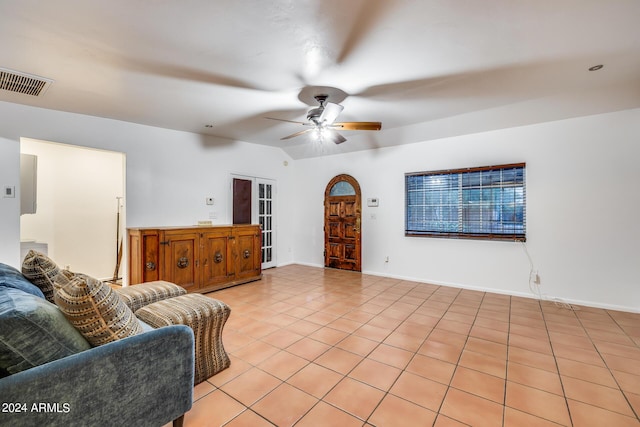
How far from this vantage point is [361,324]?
317 cm

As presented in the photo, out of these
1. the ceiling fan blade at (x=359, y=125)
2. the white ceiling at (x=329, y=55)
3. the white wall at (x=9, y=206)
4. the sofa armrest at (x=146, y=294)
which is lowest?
the sofa armrest at (x=146, y=294)

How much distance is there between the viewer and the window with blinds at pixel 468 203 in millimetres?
4188

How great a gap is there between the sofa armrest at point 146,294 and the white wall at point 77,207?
2.36 m

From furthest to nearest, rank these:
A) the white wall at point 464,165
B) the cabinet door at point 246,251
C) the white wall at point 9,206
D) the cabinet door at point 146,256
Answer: the cabinet door at point 246,251 < the cabinet door at point 146,256 < the white wall at point 464,165 < the white wall at point 9,206

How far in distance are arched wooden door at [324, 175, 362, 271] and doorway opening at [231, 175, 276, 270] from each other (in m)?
1.24

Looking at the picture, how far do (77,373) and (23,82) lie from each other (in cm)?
325

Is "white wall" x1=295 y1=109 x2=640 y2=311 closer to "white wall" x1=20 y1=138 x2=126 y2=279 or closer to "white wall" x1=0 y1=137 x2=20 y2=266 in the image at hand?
"white wall" x1=20 y1=138 x2=126 y2=279

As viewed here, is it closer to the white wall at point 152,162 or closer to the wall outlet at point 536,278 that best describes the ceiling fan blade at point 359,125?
the white wall at point 152,162

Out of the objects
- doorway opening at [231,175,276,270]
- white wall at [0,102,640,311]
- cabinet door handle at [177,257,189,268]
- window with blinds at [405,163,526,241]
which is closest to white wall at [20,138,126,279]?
white wall at [0,102,640,311]

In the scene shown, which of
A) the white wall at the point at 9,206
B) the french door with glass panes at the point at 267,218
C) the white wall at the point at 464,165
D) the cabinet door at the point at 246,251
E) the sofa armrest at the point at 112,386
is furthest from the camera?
the french door with glass panes at the point at 267,218

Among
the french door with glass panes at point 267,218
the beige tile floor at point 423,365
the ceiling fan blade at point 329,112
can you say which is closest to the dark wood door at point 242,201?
the french door with glass panes at point 267,218

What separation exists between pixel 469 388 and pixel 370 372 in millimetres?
718

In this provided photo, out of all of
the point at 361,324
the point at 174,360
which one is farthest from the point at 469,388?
the point at 174,360

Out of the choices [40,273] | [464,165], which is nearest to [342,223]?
[464,165]
